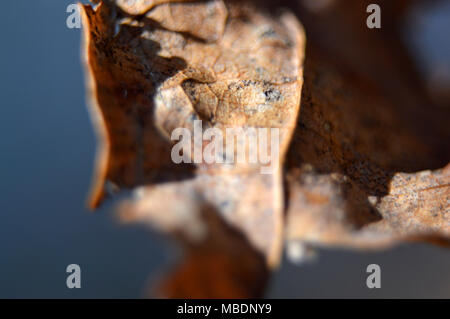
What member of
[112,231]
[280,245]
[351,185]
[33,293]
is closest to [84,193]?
[112,231]

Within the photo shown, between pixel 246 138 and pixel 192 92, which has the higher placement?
pixel 192 92

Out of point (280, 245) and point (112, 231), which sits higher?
point (112, 231)

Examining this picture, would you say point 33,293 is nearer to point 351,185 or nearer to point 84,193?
point 84,193

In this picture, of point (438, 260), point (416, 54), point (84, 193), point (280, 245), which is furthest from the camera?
point (416, 54)

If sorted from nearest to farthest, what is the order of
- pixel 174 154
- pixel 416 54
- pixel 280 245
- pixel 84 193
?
pixel 280 245 < pixel 174 154 < pixel 84 193 < pixel 416 54

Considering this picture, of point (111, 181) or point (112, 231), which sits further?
point (112, 231)

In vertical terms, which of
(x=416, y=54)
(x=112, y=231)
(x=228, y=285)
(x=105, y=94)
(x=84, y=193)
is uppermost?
(x=416, y=54)

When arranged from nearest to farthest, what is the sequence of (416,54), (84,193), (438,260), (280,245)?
(280,245) → (438,260) → (84,193) → (416,54)

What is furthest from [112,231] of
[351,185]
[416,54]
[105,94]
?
[416,54]

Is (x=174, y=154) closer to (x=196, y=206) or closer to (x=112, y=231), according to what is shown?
(x=196, y=206)
